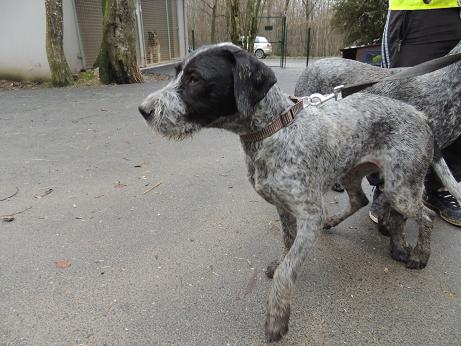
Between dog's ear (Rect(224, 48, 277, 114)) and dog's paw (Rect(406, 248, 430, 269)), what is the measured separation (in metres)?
1.81

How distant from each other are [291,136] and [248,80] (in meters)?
0.45

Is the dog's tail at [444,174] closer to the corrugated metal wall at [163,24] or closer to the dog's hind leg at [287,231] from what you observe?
the dog's hind leg at [287,231]

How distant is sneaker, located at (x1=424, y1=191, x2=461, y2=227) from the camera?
3684mm

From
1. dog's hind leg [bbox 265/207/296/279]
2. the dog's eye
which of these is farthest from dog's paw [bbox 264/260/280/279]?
the dog's eye

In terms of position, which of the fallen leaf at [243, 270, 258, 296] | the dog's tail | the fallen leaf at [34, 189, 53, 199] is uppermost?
the dog's tail

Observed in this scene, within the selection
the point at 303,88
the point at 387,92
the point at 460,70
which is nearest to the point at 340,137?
the point at 387,92

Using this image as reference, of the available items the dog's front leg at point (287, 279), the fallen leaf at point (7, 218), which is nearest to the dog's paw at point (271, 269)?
the dog's front leg at point (287, 279)

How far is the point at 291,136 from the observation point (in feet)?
7.86

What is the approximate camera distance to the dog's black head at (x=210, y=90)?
2.20 metres

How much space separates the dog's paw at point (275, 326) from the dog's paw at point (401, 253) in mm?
1289

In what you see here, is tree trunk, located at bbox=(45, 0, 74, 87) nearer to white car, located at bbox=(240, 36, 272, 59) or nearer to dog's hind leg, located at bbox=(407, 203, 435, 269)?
dog's hind leg, located at bbox=(407, 203, 435, 269)

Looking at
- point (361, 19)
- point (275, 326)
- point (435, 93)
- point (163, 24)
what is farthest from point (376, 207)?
point (163, 24)

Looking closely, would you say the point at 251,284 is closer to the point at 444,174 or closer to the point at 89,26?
the point at 444,174

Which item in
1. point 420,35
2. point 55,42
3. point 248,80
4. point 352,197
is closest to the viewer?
point 248,80
